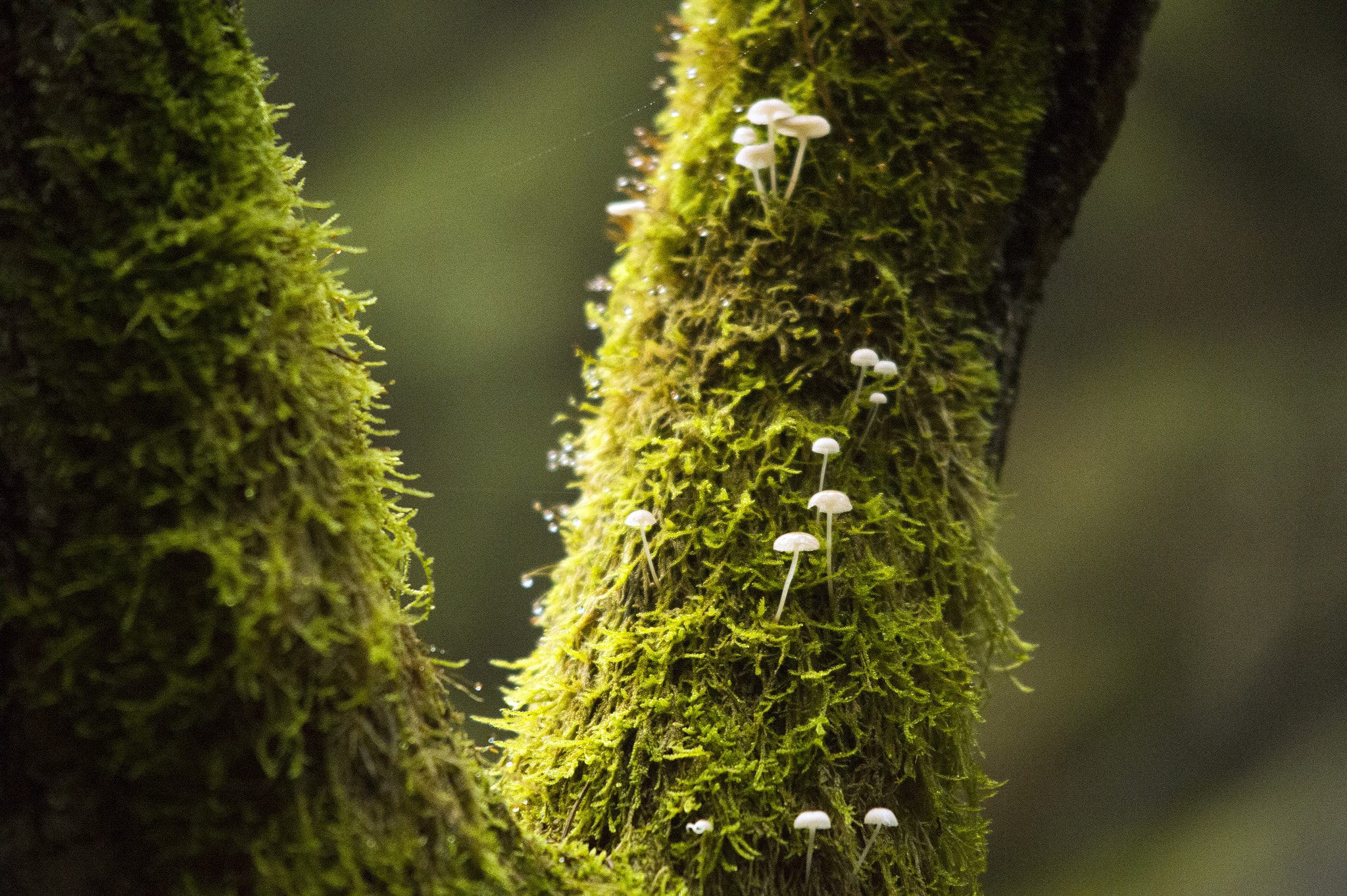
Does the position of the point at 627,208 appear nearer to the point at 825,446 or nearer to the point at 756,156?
the point at 756,156

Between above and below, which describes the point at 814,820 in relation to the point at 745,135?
below

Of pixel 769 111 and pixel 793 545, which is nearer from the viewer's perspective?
pixel 793 545

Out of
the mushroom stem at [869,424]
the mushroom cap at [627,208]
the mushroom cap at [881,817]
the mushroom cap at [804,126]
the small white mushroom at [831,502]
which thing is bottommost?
the mushroom cap at [881,817]

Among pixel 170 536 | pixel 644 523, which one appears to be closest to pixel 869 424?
pixel 644 523

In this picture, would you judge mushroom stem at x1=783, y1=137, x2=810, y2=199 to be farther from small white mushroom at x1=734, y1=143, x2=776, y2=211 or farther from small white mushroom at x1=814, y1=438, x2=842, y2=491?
small white mushroom at x1=814, y1=438, x2=842, y2=491

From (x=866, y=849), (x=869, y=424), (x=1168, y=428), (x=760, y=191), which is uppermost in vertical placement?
(x=760, y=191)

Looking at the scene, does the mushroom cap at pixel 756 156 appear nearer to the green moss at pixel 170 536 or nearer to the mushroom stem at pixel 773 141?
the mushroom stem at pixel 773 141

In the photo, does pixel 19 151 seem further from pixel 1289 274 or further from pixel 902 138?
pixel 1289 274

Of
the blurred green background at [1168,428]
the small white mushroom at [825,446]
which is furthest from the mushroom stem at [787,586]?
the blurred green background at [1168,428]
